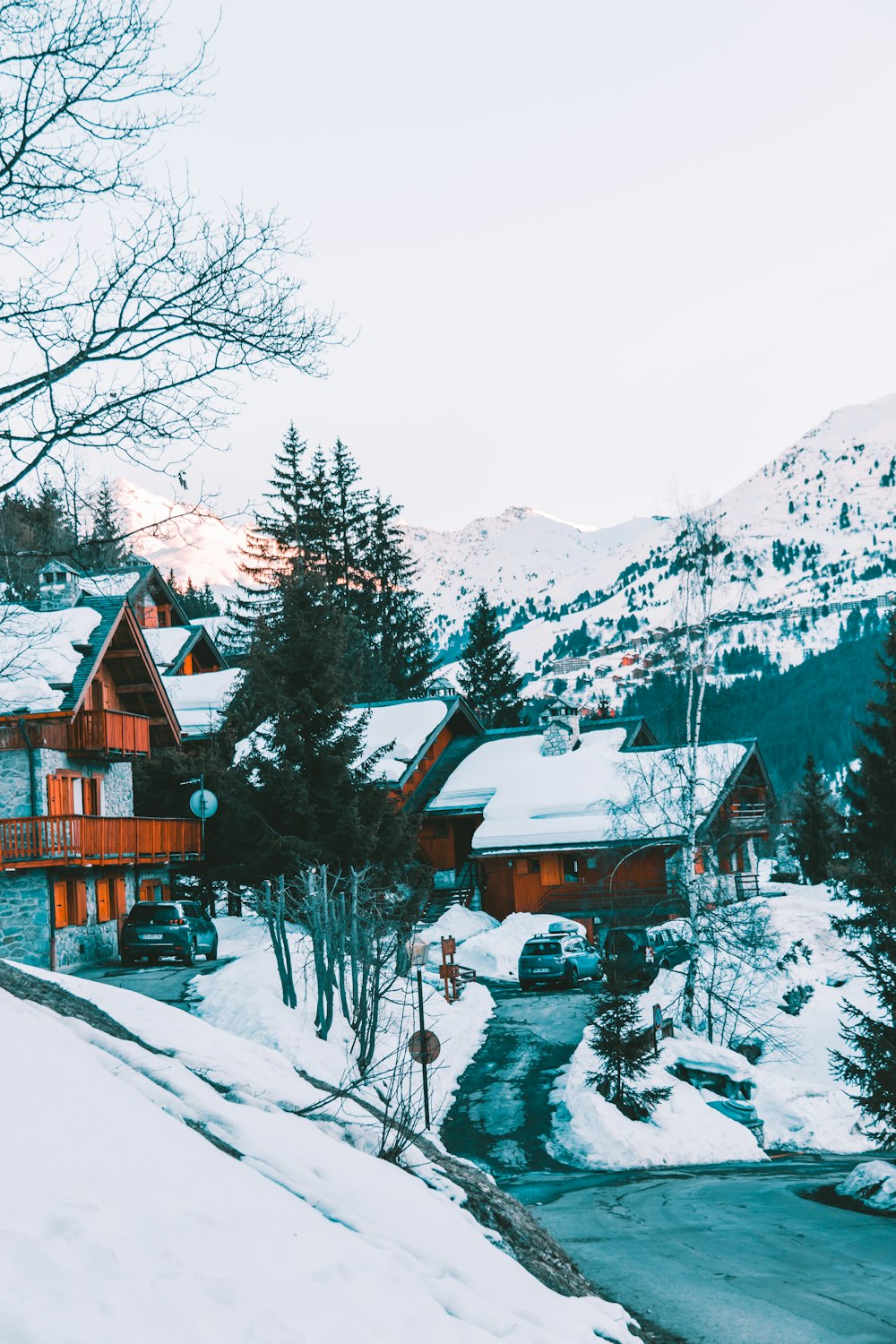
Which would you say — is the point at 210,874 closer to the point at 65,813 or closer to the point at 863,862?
the point at 65,813

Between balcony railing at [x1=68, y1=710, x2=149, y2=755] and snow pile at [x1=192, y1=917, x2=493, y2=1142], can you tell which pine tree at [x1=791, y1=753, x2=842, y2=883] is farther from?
balcony railing at [x1=68, y1=710, x2=149, y2=755]

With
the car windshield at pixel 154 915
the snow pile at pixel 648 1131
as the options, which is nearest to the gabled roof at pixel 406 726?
the car windshield at pixel 154 915

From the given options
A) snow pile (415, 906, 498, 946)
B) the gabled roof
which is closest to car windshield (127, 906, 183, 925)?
snow pile (415, 906, 498, 946)

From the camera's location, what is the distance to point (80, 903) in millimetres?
30719

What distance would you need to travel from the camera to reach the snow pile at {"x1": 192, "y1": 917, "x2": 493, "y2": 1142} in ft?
65.8

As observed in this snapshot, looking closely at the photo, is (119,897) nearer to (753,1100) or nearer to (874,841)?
(753,1100)

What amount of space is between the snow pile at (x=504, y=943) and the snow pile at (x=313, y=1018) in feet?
14.8

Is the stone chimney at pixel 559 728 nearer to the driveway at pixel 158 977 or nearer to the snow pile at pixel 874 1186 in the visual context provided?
the driveway at pixel 158 977

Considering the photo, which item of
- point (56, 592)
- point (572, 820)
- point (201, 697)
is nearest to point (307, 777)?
point (56, 592)

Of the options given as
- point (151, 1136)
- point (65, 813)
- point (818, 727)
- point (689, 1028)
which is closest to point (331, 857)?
point (65, 813)

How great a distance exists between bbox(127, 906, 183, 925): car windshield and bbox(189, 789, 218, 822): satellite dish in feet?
16.1

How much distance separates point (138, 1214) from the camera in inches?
209

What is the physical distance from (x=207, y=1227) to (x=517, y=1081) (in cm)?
2026

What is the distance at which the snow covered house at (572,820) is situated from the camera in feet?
133
